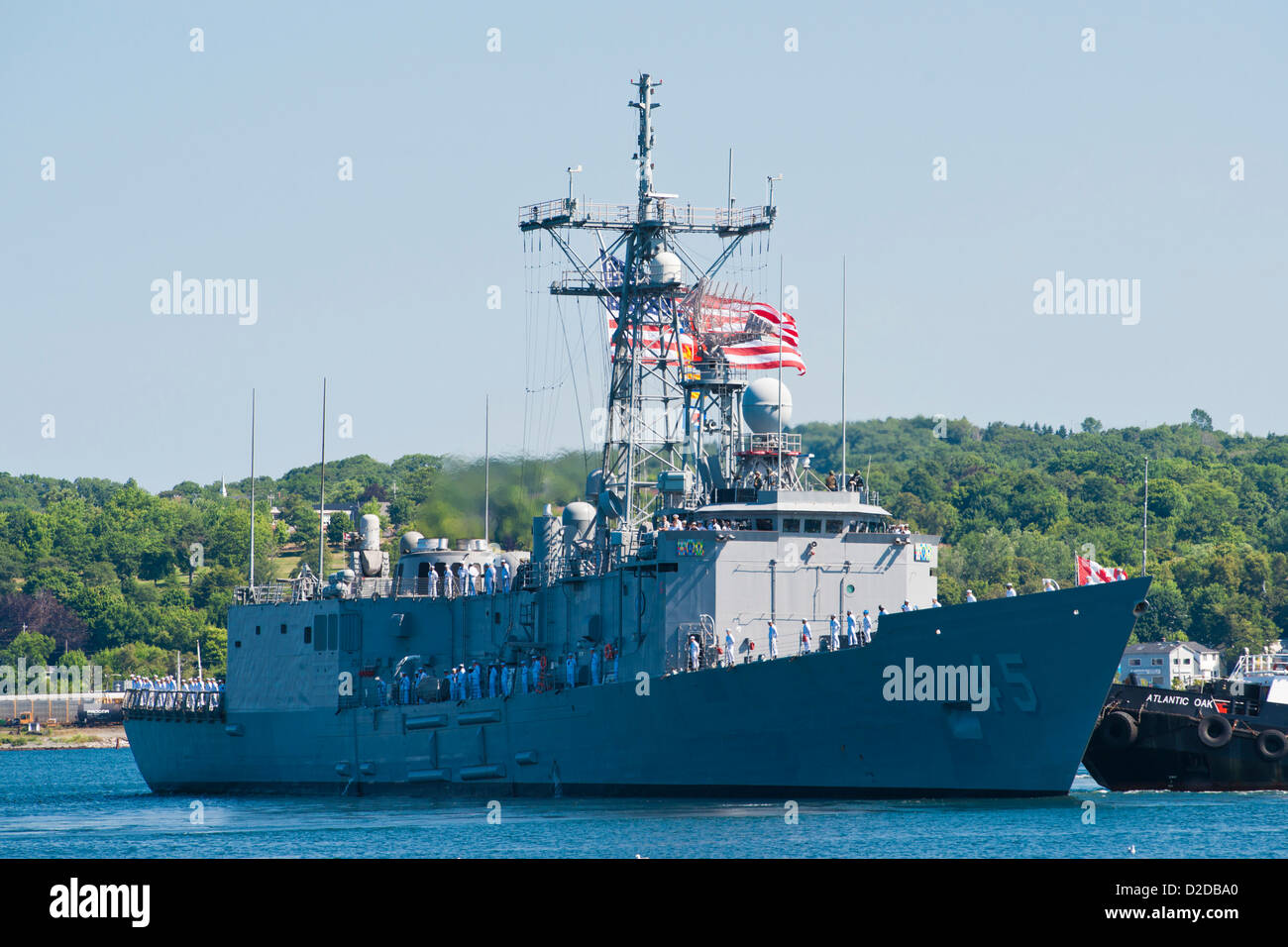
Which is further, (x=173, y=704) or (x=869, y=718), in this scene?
(x=173, y=704)

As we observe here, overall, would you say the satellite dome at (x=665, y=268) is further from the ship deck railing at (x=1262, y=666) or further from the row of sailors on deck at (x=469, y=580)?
the ship deck railing at (x=1262, y=666)

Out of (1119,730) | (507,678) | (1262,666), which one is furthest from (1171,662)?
(507,678)

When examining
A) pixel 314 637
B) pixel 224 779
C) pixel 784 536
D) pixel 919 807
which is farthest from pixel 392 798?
pixel 919 807

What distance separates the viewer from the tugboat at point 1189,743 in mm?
40000

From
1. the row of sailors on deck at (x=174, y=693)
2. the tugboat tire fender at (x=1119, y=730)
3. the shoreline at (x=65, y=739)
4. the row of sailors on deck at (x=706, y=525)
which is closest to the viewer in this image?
the row of sailors on deck at (x=706, y=525)

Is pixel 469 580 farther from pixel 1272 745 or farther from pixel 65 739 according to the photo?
pixel 65 739

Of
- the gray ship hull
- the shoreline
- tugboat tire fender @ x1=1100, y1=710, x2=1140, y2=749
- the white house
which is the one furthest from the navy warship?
the shoreline

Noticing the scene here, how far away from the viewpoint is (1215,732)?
4003 cm

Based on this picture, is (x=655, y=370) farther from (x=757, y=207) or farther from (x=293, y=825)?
(x=293, y=825)

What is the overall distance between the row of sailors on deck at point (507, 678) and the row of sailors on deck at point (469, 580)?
185 centimetres

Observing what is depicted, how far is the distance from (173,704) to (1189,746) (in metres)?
28.3

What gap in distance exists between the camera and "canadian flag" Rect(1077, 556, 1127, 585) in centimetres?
3080

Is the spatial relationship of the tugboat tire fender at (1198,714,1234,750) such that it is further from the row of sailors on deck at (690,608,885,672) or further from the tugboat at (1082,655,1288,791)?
the row of sailors on deck at (690,608,885,672)

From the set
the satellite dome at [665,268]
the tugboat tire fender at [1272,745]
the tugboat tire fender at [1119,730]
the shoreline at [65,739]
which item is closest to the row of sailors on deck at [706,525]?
the satellite dome at [665,268]
